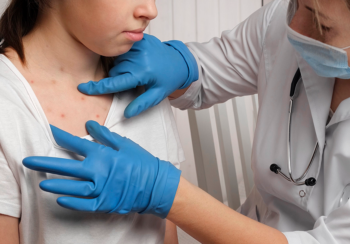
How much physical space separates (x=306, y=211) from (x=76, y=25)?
87cm

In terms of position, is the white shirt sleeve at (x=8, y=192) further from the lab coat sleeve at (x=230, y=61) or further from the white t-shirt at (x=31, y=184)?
the lab coat sleeve at (x=230, y=61)

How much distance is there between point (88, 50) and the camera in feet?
3.11

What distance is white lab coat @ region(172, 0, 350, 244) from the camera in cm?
Answer: 97

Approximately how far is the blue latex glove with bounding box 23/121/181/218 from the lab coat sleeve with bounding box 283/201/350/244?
0.38m

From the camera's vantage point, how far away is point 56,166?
A: 0.72 meters

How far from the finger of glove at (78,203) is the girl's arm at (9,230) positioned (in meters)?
0.15

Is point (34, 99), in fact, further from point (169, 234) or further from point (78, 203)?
point (169, 234)

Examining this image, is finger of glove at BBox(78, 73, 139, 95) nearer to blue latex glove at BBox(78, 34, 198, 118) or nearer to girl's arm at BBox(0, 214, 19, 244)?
blue latex glove at BBox(78, 34, 198, 118)

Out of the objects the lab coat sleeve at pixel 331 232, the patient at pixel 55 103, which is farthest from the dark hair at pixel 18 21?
the lab coat sleeve at pixel 331 232

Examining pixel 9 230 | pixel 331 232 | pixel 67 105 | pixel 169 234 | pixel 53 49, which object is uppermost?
pixel 53 49

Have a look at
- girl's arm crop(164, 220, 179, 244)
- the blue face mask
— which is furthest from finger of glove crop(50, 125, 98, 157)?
the blue face mask

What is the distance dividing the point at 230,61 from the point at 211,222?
0.65m

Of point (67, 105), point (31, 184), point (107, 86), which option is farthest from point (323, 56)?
point (31, 184)

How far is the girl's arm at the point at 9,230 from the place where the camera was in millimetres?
767
